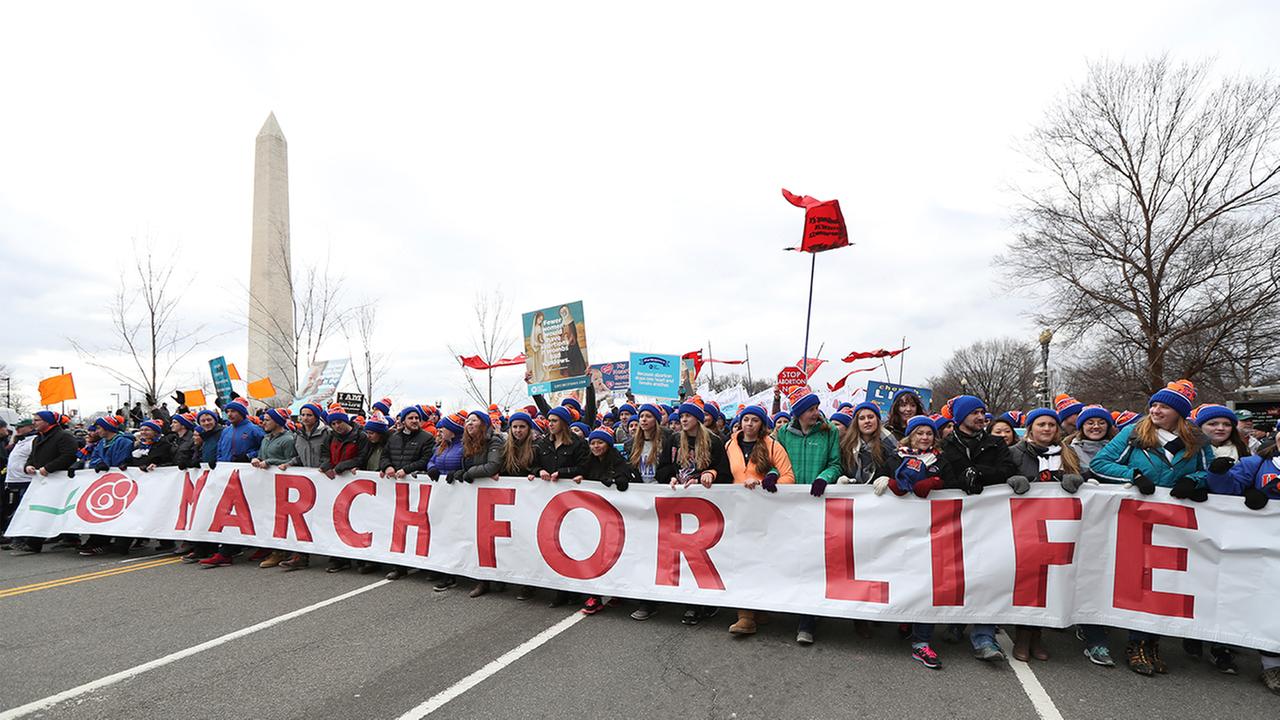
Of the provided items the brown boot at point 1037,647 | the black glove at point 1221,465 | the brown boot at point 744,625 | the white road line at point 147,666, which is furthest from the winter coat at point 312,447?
the black glove at point 1221,465

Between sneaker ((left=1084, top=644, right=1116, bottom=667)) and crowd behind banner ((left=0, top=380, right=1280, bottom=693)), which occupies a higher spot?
crowd behind banner ((left=0, top=380, right=1280, bottom=693))

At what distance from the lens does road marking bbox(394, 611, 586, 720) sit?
12.4ft

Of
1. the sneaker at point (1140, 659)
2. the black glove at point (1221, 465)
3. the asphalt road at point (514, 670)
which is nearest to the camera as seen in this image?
the asphalt road at point (514, 670)

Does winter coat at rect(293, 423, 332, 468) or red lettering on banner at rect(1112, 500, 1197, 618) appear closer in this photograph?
red lettering on banner at rect(1112, 500, 1197, 618)

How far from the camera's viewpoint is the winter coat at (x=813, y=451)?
5426mm

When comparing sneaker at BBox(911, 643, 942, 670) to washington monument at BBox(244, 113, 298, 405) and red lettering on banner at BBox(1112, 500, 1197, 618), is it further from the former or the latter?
washington monument at BBox(244, 113, 298, 405)

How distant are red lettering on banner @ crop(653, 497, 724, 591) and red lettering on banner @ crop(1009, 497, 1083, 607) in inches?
84.4

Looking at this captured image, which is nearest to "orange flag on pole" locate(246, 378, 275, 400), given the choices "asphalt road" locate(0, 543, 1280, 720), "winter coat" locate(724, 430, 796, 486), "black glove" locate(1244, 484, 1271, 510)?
"asphalt road" locate(0, 543, 1280, 720)

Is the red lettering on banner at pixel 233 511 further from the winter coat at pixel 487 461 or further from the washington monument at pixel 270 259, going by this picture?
the washington monument at pixel 270 259

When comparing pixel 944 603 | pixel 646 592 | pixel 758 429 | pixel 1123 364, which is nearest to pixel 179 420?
pixel 646 592

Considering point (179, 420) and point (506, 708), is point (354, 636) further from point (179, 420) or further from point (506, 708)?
point (179, 420)

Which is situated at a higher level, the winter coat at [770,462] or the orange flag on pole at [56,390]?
the orange flag on pole at [56,390]

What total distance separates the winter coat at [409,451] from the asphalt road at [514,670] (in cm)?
155

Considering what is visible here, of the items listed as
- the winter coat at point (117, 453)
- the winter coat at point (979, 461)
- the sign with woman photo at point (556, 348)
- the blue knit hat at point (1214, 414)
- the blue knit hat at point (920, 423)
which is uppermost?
the sign with woman photo at point (556, 348)
